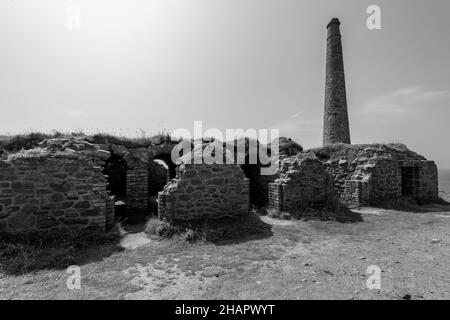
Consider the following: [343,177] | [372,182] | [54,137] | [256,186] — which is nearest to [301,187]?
[256,186]

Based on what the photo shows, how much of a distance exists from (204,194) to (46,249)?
392 centimetres

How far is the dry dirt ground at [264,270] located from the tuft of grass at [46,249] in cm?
26

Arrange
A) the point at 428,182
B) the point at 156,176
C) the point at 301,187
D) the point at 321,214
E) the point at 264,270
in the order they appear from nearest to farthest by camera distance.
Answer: the point at 264,270
the point at 321,214
the point at 301,187
the point at 428,182
the point at 156,176

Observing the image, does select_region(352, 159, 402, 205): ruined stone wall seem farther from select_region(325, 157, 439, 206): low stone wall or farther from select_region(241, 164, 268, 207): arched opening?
select_region(241, 164, 268, 207): arched opening

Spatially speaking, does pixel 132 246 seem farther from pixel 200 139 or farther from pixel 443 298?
pixel 200 139

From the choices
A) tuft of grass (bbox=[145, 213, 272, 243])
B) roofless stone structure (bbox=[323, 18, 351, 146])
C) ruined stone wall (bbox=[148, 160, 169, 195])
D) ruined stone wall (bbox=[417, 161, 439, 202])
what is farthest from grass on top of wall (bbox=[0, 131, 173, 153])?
roofless stone structure (bbox=[323, 18, 351, 146])

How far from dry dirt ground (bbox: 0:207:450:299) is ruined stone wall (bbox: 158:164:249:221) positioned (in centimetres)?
122

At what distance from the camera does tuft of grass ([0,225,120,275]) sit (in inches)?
162

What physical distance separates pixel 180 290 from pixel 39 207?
4389 mm

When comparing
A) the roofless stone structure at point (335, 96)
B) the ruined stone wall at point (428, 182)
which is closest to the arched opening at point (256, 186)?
the ruined stone wall at point (428, 182)

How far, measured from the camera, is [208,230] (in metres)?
6.07

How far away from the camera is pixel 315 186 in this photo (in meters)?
9.38

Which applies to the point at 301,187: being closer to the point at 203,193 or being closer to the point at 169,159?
the point at 203,193
